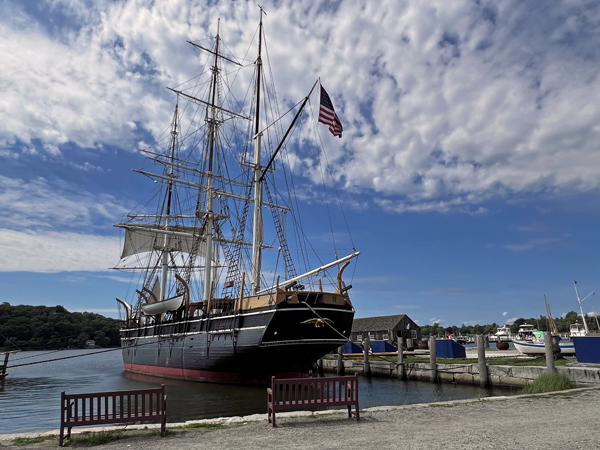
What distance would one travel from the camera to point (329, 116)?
22016mm

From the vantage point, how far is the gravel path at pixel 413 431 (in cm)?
734

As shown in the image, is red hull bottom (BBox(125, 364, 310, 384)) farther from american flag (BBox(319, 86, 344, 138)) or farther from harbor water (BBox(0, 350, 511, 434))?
american flag (BBox(319, 86, 344, 138))

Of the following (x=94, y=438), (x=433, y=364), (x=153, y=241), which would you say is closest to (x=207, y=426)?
(x=94, y=438)

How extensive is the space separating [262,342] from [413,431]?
14.3 m

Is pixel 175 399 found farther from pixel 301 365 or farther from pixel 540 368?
pixel 540 368

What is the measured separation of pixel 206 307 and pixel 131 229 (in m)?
29.2

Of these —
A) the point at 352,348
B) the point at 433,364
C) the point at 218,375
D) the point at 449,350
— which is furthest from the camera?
the point at 352,348

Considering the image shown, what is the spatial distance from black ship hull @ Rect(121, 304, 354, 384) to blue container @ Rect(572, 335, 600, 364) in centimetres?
1137

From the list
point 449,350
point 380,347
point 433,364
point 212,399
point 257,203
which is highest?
point 257,203

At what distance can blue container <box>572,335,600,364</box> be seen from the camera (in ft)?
65.1

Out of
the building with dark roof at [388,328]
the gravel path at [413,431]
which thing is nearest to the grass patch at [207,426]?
the gravel path at [413,431]

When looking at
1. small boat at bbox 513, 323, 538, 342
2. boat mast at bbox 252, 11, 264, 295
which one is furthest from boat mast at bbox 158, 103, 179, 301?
small boat at bbox 513, 323, 538, 342

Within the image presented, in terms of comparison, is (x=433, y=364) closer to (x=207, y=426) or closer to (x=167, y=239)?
(x=207, y=426)

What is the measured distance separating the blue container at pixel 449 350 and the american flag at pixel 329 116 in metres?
17.2
